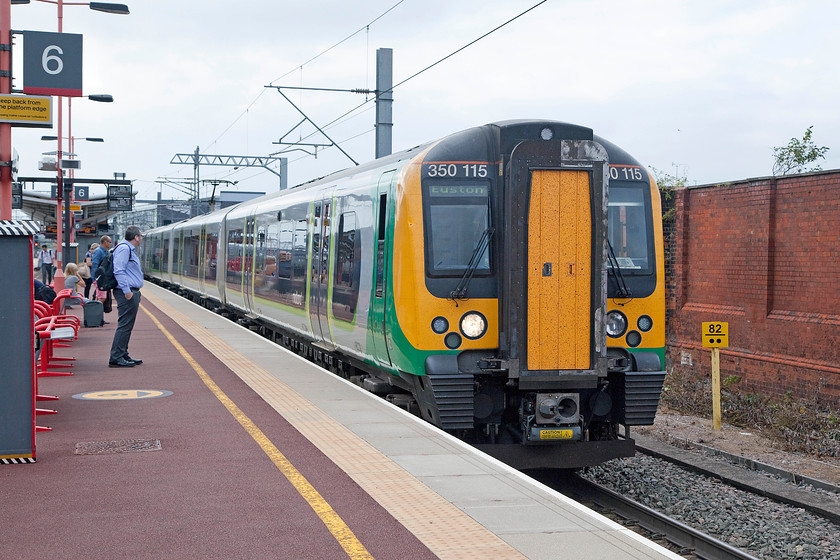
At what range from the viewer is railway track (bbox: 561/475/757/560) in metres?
7.35

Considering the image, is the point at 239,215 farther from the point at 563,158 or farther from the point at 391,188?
the point at 563,158

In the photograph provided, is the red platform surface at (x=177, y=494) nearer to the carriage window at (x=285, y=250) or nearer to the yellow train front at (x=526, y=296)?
the yellow train front at (x=526, y=296)

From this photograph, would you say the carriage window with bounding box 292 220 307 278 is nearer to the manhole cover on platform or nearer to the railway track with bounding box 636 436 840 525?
the railway track with bounding box 636 436 840 525

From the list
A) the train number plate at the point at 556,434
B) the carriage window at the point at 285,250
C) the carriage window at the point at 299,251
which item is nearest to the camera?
the train number plate at the point at 556,434

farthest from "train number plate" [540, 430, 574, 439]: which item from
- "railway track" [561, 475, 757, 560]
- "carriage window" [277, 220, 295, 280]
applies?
"carriage window" [277, 220, 295, 280]

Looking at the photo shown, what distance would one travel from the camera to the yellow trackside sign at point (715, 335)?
1267cm

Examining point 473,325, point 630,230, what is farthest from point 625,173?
point 473,325

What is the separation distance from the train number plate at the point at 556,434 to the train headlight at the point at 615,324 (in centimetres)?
109

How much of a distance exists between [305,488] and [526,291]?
9.64 ft

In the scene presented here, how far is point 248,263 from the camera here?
67.5 feet

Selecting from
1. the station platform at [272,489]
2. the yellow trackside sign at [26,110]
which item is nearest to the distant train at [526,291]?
the station platform at [272,489]

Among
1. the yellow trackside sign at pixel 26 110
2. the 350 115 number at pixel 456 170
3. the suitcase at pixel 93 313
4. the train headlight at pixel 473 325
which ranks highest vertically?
the yellow trackside sign at pixel 26 110

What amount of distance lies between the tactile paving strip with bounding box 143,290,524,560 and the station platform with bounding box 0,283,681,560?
13 millimetres

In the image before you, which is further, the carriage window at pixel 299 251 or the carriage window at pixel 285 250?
the carriage window at pixel 285 250
